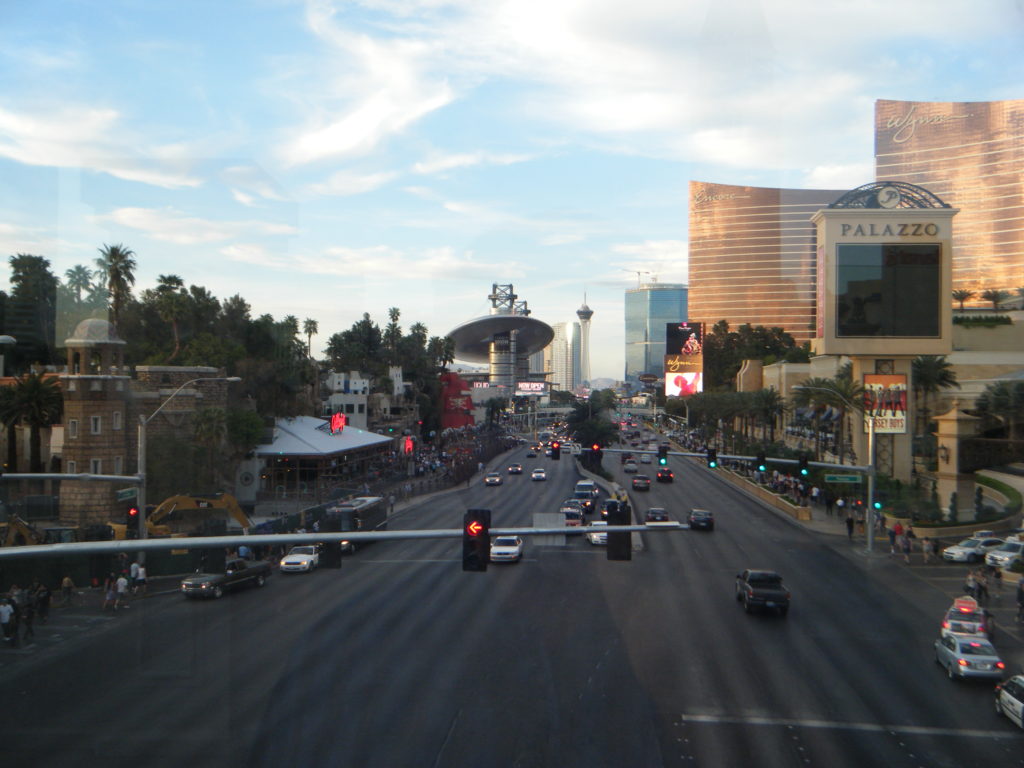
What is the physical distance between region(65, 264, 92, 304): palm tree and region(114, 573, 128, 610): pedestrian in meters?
10.2

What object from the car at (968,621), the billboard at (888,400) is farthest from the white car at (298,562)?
the billboard at (888,400)

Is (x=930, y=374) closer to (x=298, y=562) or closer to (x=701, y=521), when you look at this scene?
(x=701, y=521)

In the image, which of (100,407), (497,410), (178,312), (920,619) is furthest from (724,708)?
(497,410)

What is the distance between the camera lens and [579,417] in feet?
262

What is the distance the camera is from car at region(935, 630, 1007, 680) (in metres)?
18.0

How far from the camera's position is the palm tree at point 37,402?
39.1 m

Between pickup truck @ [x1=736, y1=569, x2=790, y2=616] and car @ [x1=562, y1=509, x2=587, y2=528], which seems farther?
car @ [x1=562, y1=509, x2=587, y2=528]

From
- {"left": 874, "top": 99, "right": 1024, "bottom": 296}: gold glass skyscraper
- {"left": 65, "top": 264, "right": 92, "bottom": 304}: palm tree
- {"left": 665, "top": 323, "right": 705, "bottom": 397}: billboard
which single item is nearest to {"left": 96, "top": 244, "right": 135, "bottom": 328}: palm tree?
{"left": 65, "top": 264, "right": 92, "bottom": 304}: palm tree

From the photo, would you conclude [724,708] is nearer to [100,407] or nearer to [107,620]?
[107,620]

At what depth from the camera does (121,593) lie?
24.1 meters

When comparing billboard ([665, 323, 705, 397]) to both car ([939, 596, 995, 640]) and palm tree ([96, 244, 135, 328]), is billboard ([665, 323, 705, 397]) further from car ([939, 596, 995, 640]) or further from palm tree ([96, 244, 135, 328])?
car ([939, 596, 995, 640])

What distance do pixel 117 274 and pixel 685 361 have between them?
89.6m

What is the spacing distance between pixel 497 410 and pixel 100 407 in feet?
350

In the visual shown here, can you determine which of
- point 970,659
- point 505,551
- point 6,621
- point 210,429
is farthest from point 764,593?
point 210,429
